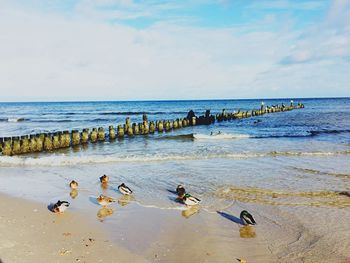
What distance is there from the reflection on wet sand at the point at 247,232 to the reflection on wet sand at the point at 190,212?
4.49 feet

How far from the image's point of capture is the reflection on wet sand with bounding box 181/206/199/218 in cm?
881

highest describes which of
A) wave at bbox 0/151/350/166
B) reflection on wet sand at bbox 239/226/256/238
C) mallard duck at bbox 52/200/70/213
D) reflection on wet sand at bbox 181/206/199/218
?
mallard duck at bbox 52/200/70/213

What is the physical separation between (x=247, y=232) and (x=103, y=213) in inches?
131

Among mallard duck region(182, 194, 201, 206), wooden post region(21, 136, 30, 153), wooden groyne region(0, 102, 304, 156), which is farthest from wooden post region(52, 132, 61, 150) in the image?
mallard duck region(182, 194, 201, 206)

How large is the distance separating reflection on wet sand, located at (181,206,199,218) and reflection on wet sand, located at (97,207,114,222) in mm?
1679

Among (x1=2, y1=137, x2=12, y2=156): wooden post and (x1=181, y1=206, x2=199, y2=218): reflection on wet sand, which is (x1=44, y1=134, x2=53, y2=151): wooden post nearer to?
(x1=2, y1=137, x2=12, y2=156): wooden post

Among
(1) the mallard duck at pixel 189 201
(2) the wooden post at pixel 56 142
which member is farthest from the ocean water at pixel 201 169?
(2) the wooden post at pixel 56 142

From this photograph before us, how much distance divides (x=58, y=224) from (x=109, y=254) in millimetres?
2161

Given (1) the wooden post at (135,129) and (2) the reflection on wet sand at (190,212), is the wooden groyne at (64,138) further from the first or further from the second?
(2) the reflection on wet sand at (190,212)

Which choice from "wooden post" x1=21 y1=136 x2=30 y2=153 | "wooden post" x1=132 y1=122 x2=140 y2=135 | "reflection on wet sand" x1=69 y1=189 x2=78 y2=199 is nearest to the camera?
"reflection on wet sand" x1=69 y1=189 x2=78 y2=199

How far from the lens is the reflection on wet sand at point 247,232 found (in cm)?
753

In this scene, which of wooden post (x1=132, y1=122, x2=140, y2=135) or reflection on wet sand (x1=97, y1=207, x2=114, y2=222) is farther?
wooden post (x1=132, y1=122, x2=140, y2=135)

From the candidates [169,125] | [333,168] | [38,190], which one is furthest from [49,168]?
[169,125]

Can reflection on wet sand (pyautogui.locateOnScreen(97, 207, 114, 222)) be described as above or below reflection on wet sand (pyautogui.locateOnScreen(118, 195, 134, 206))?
above
